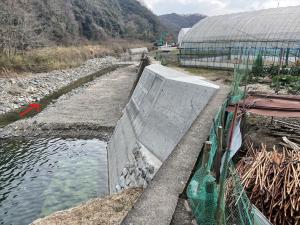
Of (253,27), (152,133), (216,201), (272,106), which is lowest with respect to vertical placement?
(152,133)

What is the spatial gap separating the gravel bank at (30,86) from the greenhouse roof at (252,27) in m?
19.4

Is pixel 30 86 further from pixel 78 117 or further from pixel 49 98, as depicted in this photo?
pixel 78 117

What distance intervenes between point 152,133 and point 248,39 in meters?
24.9

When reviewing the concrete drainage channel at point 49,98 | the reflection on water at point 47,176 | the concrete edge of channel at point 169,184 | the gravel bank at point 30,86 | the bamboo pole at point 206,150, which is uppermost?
the bamboo pole at point 206,150

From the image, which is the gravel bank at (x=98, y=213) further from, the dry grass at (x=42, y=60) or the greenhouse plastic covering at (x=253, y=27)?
the dry grass at (x=42, y=60)

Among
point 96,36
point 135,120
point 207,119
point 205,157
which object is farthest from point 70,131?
point 96,36

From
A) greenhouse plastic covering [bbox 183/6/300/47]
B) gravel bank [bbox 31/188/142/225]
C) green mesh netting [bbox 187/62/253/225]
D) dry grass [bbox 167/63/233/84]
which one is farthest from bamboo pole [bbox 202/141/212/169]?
greenhouse plastic covering [bbox 183/6/300/47]

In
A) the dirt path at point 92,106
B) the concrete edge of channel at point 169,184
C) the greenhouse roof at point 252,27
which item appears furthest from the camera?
the greenhouse roof at point 252,27

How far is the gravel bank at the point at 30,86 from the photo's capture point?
31.4m

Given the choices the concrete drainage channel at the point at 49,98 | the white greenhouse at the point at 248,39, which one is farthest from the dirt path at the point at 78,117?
the white greenhouse at the point at 248,39

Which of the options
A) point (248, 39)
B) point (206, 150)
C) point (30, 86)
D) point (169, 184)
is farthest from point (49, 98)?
point (206, 150)

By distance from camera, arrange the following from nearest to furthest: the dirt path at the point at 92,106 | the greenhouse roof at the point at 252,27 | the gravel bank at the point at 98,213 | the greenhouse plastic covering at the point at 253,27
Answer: the gravel bank at the point at 98,213
the dirt path at the point at 92,106
the greenhouse plastic covering at the point at 253,27
the greenhouse roof at the point at 252,27

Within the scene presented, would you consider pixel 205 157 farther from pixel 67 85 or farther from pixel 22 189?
pixel 67 85

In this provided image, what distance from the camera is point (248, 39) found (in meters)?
34.8
